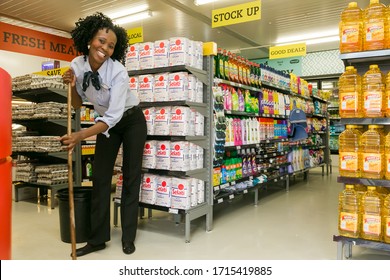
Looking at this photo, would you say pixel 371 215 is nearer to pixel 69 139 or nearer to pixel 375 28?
pixel 375 28

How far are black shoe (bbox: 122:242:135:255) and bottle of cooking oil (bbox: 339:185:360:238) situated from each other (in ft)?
5.88

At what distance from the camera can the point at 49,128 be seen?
5.42m

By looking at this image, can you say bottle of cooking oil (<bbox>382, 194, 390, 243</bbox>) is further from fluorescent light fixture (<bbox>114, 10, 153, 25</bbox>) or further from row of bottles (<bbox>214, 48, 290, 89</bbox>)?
fluorescent light fixture (<bbox>114, 10, 153, 25</bbox>)

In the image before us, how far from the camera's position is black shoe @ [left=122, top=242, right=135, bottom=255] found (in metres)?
2.95

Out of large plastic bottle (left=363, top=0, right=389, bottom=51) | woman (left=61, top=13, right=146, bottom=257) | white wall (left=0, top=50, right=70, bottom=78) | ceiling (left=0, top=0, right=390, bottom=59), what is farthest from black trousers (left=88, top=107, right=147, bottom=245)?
white wall (left=0, top=50, right=70, bottom=78)

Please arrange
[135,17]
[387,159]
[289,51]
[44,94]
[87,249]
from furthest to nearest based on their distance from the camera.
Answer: [289,51]
[135,17]
[44,94]
[87,249]
[387,159]

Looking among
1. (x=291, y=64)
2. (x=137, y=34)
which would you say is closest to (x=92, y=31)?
(x=137, y=34)

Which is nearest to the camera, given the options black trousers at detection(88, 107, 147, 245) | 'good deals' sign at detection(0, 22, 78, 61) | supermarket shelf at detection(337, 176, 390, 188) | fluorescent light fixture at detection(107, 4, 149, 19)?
supermarket shelf at detection(337, 176, 390, 188)

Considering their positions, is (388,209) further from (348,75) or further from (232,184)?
(232,184)

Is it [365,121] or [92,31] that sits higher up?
[92,31]

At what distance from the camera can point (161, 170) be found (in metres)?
3.44

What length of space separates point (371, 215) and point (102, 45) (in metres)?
2.51

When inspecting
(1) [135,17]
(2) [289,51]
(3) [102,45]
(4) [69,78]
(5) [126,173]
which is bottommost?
(5) [126,173]

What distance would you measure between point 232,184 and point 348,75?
202cm
